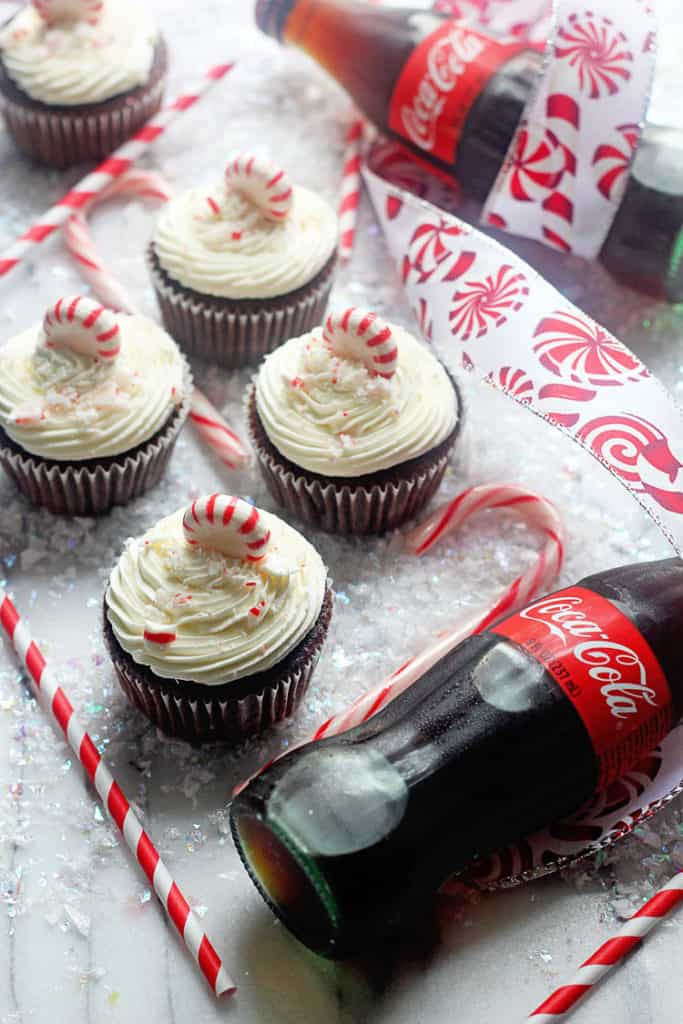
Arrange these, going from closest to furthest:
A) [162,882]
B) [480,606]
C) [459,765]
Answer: [459,765] < [162,882] < [480,606]

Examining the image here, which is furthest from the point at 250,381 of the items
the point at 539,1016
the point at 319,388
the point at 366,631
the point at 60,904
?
the point at 539,1016

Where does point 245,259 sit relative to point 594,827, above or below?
above

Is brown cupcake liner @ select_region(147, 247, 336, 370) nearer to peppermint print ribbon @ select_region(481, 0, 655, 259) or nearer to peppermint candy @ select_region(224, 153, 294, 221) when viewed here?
peppermint candy @ select_region(224, 153, 294, 221)

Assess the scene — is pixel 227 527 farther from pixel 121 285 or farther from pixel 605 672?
pixel 121 285

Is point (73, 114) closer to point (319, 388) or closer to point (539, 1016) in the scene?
point (319, 388)

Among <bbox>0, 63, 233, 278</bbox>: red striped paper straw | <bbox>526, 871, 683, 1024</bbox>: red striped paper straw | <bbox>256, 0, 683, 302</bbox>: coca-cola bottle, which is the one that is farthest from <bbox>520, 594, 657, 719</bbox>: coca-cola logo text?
<bbox>0, 63, 233, 278</bbox>: red striped paper straw

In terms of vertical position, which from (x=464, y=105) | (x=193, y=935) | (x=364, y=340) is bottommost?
(x=193, y=935)

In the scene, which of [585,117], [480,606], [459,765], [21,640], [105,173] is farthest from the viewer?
[105,173]

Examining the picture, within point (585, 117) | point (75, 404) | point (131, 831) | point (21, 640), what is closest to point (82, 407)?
point (75, 404)
